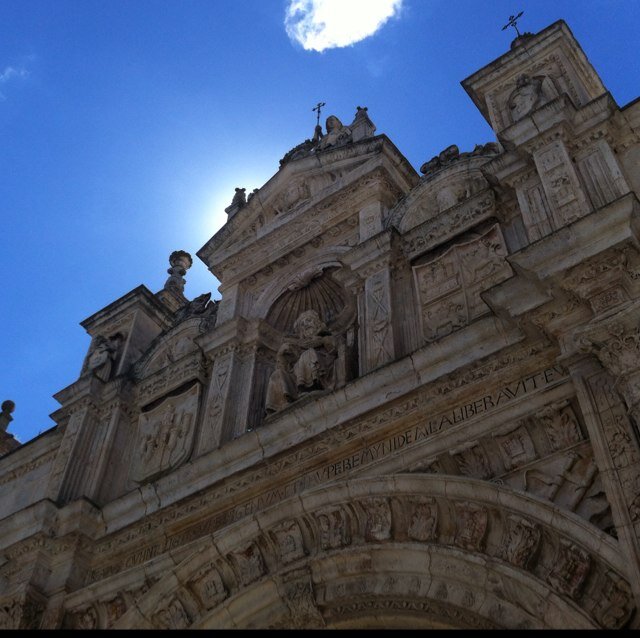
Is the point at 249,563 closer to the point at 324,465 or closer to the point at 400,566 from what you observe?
the point at 324,465

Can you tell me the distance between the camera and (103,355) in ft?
43.4

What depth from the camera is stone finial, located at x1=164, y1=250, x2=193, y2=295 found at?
15844mm

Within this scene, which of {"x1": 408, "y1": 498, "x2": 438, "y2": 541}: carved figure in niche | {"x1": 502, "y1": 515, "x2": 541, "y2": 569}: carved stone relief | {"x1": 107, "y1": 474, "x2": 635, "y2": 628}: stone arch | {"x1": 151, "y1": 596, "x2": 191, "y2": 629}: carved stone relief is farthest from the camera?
{"x1": 151, "y1": 596, "x2": 191, "y2": 629}: carved stone relief

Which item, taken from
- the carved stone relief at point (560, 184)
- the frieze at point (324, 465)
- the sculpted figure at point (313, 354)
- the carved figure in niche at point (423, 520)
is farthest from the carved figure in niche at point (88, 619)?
the carved stone relief at point (560, 184)

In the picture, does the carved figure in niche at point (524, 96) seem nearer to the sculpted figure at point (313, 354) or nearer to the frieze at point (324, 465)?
the sculpted figure at point (313, 354)

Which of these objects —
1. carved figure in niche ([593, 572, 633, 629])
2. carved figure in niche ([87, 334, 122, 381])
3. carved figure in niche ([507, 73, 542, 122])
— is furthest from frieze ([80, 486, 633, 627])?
carved figure in niche ([507, 73, 542, 122])

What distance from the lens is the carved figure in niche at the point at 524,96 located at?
412 inches

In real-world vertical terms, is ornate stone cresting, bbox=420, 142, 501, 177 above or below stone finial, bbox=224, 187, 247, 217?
below

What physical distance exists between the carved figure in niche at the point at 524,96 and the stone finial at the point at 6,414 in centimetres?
1013

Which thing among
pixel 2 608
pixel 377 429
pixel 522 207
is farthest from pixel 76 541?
pixel 522 207

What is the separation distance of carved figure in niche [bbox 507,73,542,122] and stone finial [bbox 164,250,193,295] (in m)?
7.08

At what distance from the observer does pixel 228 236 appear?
535 inches

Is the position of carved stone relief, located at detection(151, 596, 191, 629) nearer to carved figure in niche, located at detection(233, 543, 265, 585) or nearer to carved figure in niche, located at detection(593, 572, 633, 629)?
carved figure in niche, located at detection(233, 543, 265, 585)

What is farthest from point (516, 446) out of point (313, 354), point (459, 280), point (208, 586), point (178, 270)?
point (178, 270)
